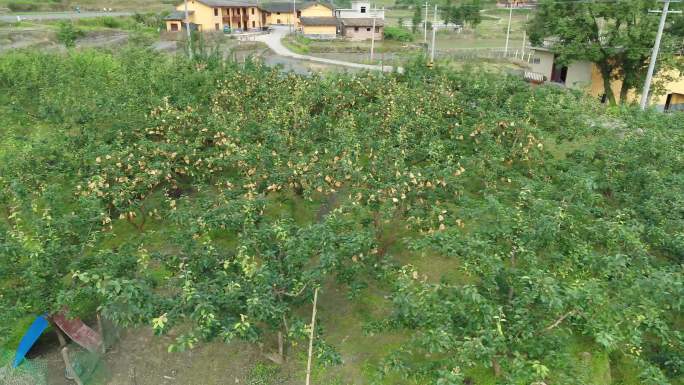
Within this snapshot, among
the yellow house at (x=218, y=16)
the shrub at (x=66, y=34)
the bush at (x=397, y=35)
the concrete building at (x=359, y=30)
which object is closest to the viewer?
the shrub at (x=66, y=34)

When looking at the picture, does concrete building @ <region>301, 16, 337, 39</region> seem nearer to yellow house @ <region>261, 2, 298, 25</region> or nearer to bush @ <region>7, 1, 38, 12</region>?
yellow house @ <region>261, 2, 298, 25</region>

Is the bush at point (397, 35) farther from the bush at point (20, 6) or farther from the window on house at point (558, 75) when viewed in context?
the bush at point (20, 6)

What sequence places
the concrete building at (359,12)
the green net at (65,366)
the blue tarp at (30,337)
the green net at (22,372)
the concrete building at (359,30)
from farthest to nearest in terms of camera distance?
the concrete building at (359,12)
the concrete building at (359,30)
the blue tarp at (30,337)
the green net at (65,366)
the green net at (22,372)

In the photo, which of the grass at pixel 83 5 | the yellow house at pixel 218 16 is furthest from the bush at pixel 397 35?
the grass at pixel 83 5

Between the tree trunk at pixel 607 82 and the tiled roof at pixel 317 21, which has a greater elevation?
the tiled roof at pixel 317 21

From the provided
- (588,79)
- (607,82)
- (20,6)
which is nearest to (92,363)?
(607,82)

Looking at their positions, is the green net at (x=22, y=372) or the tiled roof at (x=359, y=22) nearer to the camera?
the green net at (x=22, y=372)
